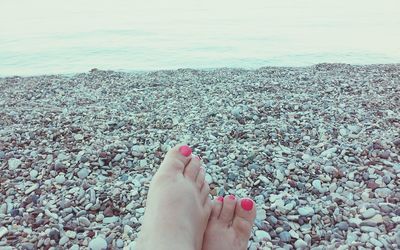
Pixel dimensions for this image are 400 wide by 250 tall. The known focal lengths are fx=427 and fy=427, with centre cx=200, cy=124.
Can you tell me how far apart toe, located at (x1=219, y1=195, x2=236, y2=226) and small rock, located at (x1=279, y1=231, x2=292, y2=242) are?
7.0 inches

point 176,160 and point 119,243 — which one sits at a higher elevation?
point 176,160

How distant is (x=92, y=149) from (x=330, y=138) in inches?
47.8

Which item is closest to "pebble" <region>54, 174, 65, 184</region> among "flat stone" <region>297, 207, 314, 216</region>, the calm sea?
"flat stone" <region>297, 207, 314, 216</region>

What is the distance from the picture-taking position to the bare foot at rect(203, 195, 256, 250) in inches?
55.9

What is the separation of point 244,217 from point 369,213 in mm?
455

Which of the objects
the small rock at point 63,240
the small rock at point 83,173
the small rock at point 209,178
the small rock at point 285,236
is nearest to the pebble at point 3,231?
the small rock at point 63,240

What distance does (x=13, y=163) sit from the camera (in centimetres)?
198

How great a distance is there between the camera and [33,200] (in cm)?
167

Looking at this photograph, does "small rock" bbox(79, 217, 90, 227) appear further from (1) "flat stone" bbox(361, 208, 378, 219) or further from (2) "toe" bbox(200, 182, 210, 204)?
(1) "flat stone" bbox(361, 208, 378, 219)

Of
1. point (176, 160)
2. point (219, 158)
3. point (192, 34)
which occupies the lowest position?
point (219, 158)

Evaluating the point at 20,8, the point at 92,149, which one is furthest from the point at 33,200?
the point at 20,8

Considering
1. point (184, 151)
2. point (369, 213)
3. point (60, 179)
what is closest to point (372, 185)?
point (369, 213)

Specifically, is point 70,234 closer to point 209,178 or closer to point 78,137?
point 209,178

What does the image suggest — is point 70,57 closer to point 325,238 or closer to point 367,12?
point 325,238
